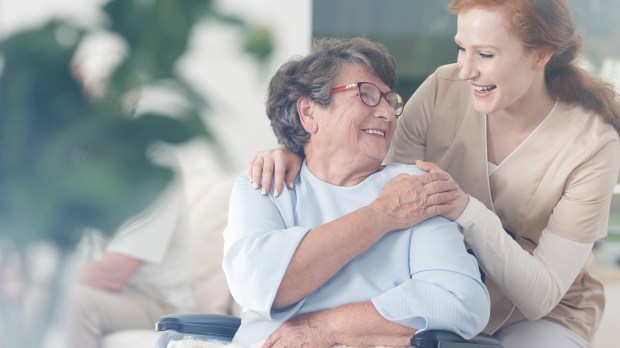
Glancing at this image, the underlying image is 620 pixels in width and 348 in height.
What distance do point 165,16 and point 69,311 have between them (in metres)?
0.49

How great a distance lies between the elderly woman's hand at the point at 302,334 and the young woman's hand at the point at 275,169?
31 cm

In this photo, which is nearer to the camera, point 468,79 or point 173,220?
point 468,79

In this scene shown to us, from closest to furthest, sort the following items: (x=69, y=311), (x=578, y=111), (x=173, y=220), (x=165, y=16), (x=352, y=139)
→ (x=165, y=16), (x=69, y=311), (x=352, y=139), (x=578, y=111), (x=173, y=220)

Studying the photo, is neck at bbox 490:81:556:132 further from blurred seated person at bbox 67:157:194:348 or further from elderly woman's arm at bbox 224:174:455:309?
blurred seated person at bbox 67:157:194:348

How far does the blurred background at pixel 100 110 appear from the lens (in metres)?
1.01

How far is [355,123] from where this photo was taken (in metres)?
2.11

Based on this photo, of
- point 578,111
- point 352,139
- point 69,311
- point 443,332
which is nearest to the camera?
point 69,311

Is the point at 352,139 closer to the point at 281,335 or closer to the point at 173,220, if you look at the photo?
the point at 281,335

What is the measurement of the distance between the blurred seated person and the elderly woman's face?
120cm

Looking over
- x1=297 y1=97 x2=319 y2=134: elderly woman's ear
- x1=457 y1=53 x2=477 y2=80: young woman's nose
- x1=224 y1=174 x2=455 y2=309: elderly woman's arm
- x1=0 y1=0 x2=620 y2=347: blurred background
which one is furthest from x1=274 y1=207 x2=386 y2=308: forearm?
x1=0 y1=0 x2=620 y2=347: blurred background

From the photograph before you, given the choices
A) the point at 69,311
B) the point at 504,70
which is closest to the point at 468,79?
the point at 504,70

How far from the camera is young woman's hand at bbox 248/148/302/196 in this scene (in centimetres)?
211

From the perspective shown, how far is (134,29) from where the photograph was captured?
40.1 inches

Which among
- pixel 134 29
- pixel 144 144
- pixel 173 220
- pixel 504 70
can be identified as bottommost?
pixel 173 220
